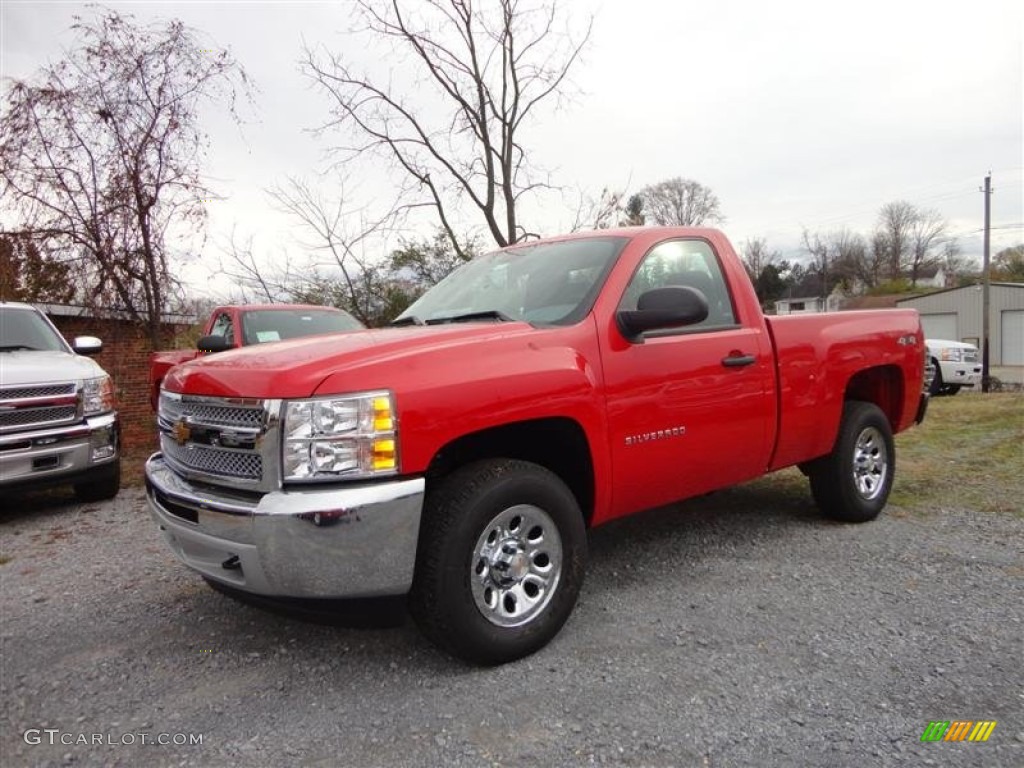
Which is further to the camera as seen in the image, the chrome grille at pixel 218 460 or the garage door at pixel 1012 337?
the garage door at pixel 1012 337

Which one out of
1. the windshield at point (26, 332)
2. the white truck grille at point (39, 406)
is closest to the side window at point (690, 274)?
the white truck grille at point (39, 406)

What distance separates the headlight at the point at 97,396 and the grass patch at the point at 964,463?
21.1ft

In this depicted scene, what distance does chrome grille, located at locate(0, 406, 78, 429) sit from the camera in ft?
17.4

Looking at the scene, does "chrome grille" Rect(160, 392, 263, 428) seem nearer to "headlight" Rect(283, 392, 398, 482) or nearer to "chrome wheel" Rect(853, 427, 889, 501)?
"headlight" Rect(283, 392, 398, 482)

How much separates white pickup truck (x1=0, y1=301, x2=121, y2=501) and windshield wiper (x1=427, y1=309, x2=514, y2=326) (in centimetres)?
373

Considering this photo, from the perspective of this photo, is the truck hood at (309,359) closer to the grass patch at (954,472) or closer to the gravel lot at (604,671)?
the gravel lot at (604,671)

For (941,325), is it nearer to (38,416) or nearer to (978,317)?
(978,317)

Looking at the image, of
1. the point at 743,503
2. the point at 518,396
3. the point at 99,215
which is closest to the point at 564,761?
the point at 518,396

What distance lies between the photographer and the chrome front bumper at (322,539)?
2.40 metres

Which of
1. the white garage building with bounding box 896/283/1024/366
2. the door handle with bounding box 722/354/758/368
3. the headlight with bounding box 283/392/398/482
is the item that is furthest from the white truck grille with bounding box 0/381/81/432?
the white garage building with bounding box 896/283/1024/366

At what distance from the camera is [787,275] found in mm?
72812

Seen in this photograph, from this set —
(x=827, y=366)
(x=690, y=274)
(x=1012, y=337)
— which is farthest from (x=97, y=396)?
(x=1012, y=337)

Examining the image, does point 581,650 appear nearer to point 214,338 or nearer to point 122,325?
point 214,338

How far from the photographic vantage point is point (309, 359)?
8.66ft
